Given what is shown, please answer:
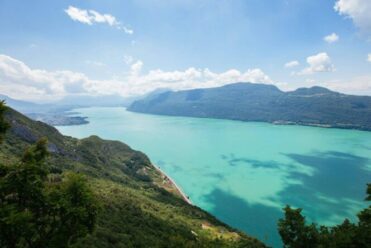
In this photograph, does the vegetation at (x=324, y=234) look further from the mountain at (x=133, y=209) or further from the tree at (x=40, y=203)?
the tree at (x=40, y=203)

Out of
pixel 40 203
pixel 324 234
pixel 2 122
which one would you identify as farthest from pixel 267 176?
pixel 2 122

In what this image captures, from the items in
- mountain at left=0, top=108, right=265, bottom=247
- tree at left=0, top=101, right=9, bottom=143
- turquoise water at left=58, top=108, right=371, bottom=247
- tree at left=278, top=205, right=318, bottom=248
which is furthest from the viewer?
turquoise water at left=58, top=108, right=371, bottom=247

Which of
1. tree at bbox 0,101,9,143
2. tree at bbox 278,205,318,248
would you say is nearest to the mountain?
tree at bbox 0,101,9,143

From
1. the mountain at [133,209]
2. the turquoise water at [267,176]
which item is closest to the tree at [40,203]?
the mountain at [133,209]

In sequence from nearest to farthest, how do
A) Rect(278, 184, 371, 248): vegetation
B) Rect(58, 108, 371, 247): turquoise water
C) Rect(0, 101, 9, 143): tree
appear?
1. Rect(0, 101, 9, 143): tree
2. Rect(278, 184, 371, 248): vegetation
3. Rect(58, 108, 371, 247): turquoise water

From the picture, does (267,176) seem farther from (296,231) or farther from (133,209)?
(296,231)

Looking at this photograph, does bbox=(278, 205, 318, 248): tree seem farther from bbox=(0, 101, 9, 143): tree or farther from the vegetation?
bbox=(0, 101, 9, 143): tree
